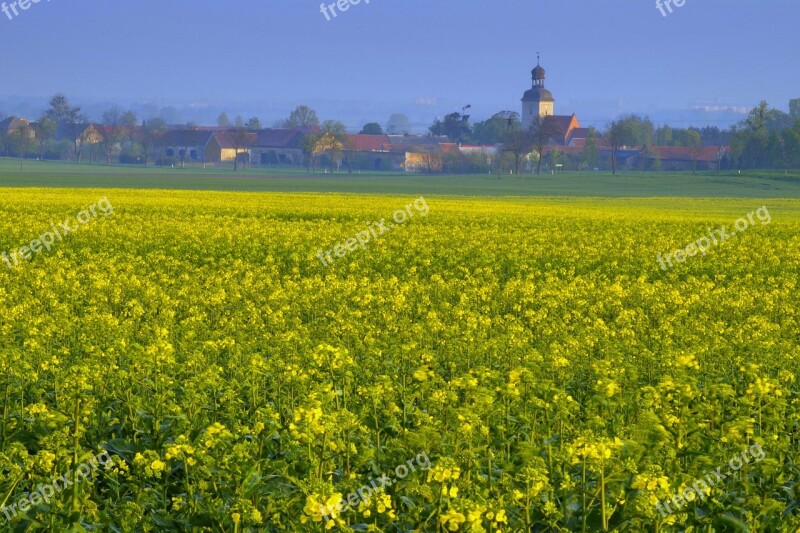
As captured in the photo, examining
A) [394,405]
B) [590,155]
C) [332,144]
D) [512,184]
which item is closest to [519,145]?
[590,155]

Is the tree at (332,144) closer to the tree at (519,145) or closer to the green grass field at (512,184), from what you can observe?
the tree at (519,145)

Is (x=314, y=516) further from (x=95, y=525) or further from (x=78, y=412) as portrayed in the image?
(x=78, y=412)

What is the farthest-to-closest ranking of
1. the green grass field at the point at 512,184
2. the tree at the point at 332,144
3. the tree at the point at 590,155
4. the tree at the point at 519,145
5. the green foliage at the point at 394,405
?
1. the tree at the point at 590,155
2. the tree at the point at 332,144
3. the tree at the point at 519,145
4. the green grass field at the point at 512,184
5. the green foliage at the point at 394,405

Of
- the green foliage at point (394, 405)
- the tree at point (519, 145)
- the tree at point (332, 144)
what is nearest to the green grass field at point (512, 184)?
the tree at point (519, 145)

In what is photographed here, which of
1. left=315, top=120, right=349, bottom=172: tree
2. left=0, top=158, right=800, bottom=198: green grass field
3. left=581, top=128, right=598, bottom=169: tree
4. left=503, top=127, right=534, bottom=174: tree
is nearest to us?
left=0, top=158, right=800, bottom=198: green grass field

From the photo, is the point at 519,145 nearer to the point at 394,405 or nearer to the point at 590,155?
the point at 590,155

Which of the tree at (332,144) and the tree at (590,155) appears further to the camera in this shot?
the tree at (590,155)

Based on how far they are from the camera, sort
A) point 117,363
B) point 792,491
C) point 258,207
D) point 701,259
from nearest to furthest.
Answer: point 792,491
point 117,363
point 701,259
point 258,207

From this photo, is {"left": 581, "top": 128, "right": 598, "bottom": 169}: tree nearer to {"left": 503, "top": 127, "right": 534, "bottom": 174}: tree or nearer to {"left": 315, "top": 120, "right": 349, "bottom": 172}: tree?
{"left": 503, "top": 127, "right": 534, "bottom": 174}: tree

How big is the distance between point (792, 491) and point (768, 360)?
175 inches

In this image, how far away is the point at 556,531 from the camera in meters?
7.84

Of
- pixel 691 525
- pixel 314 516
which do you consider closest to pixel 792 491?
pixel 691 525

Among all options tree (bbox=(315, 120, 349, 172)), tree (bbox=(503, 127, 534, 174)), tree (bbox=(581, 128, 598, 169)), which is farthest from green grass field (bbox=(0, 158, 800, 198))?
tree (bbox=(315, 120, 349, 172))

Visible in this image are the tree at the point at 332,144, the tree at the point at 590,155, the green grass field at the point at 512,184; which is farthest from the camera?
the tree at the point at 590,155
